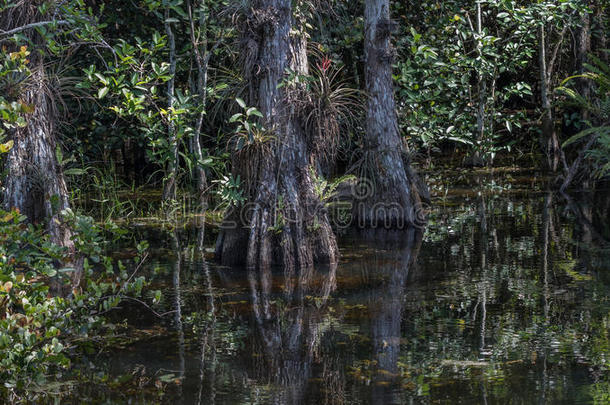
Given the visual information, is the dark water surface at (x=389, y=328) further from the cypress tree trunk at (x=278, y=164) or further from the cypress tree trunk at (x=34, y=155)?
the cypress tree trunk at (x=34, y=155)

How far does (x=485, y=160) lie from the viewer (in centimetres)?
1698

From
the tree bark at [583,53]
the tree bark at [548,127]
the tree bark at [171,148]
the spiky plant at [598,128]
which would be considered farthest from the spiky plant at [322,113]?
the tree bark at [548,127]

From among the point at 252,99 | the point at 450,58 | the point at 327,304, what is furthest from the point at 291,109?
the point at 450,58

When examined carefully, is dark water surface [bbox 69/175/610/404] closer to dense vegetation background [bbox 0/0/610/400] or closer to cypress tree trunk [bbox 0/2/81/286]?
dense vegetation background [bbox 0/0/610/400]

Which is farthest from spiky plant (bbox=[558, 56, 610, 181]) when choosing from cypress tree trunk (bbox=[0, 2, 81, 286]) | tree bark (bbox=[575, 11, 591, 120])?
cypress tree trunk (bbox=[0, 2, 81, 286])

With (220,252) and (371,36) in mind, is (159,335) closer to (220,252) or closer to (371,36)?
(220,252)

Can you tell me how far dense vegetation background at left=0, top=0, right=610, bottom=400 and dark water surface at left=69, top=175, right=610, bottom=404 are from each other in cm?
53

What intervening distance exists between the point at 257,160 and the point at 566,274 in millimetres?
3397

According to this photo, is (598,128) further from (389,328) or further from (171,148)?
(389,328)

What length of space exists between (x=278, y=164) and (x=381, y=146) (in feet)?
9.18

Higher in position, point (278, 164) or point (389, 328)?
point (278, 164)

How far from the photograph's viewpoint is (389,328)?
664 cm

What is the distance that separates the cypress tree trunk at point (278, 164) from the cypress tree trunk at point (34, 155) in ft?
6.43

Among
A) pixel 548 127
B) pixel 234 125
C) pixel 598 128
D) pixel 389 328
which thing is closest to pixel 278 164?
pixel 389 328
